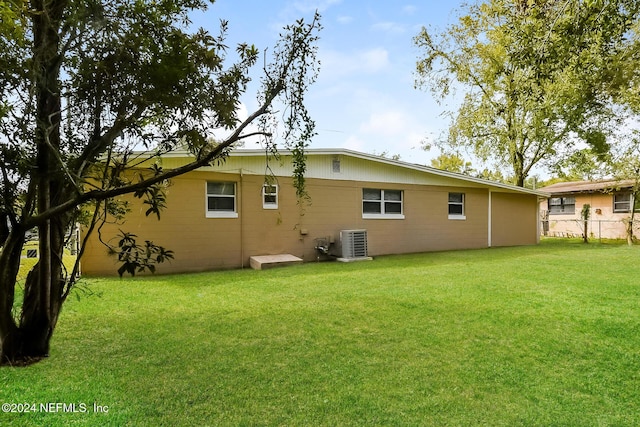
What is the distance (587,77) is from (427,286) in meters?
4.20

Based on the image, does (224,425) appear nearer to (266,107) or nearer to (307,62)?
(266,107)

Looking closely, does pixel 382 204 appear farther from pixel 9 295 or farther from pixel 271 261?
pixel 9 295

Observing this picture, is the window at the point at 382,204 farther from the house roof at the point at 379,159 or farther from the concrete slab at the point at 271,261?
the concrete slab at the point at 271,261

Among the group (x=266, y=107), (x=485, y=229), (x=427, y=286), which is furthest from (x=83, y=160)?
(x=485, y=229)

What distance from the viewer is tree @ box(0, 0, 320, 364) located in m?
2.91

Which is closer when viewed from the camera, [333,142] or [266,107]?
[266,107]

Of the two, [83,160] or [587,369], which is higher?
[83,160]

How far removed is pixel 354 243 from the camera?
11.2 meters

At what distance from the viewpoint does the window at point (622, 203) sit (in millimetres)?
18328

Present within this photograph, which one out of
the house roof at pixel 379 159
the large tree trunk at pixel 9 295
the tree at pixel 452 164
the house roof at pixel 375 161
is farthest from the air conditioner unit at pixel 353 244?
the tree at pixel 452 164

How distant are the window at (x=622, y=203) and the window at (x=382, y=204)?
44.8ft

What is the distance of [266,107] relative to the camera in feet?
9.96

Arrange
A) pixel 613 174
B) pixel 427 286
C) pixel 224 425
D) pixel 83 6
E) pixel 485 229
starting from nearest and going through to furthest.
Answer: pixel 224 425 → pixel 83 6 → pixel 427 286 → pixel 485 229 → pixel 613 174

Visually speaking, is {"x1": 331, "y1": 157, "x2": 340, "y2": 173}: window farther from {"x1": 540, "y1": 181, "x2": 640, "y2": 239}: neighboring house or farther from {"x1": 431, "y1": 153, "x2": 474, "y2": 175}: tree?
{"x1": 431, "y1": 153, "x2": 474, "y2": 175}: tree
